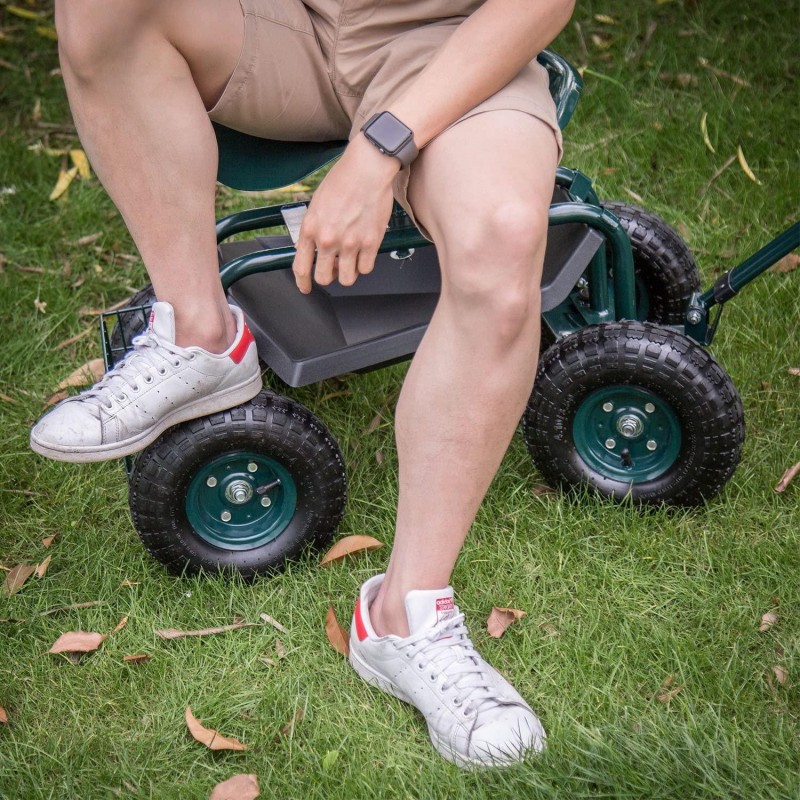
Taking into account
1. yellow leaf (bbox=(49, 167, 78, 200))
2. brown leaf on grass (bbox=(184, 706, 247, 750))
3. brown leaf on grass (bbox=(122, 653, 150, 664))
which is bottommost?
yellow leaf (bbox=(49, 167, 78, 200))

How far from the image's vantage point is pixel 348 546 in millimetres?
2109

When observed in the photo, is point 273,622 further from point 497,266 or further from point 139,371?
point 497,266

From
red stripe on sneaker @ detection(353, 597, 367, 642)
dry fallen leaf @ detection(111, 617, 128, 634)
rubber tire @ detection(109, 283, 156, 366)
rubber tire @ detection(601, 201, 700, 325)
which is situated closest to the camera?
red stripe on sneaker @ detection(353, 597, 367, 642)

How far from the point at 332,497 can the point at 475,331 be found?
562mm

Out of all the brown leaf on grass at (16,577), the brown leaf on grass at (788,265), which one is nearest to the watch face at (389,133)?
the brown leaf on grass at (16,577)

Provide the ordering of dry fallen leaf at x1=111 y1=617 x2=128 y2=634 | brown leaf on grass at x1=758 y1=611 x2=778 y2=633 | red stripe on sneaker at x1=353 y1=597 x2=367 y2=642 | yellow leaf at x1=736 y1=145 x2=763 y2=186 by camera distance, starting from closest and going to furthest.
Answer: red stripe on sneaker at x1=353 y1=597 x2=367 y2=642, brown leaf on grass at x1=758 y1=611 x2=778 y2=633, dry fallen leaf at x1=111 y1=617 x2=128 y2=634, yellow leaf at x1=736 y1=145 x2=763 y2=186

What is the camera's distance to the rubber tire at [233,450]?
6.23 ft

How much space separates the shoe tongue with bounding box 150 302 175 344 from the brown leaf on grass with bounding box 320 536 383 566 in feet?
1.81

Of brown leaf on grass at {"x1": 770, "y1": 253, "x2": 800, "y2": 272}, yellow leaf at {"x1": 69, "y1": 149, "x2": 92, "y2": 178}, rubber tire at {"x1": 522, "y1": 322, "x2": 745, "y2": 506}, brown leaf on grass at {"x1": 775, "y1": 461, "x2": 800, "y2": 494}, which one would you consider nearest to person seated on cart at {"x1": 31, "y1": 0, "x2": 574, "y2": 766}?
rubber tire at {"x1": 522, "y1": 322, "x2": 745, "y2": 506}

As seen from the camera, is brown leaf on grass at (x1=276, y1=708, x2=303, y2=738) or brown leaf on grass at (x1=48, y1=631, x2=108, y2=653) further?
brown leaf on grass at (x1=48, y1=631, x2=108, y2=653)

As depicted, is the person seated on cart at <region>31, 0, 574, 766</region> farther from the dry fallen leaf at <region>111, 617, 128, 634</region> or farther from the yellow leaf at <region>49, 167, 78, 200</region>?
the yellow leaf at <region>49, 167, 78, 200</region>

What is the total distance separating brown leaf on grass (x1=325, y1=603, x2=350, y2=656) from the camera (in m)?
1.92

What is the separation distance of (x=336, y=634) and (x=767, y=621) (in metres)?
0.80

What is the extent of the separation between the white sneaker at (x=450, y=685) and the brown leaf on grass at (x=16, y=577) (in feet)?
2.48
